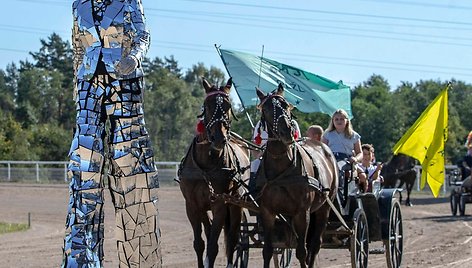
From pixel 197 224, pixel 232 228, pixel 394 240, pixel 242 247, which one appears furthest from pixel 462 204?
pixel 197 224

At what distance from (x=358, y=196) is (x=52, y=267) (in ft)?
12.4

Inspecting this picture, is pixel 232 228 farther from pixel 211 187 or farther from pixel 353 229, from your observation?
pixel 353 229

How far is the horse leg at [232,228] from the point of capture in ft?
34.9

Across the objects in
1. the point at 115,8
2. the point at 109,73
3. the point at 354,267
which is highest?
the point at 115,8

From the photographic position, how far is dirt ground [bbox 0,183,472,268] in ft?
45.8

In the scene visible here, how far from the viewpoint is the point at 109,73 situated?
6535 mm

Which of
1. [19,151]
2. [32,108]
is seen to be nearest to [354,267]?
[19,151]

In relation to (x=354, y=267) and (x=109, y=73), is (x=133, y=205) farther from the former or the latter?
(x=354, y=267)

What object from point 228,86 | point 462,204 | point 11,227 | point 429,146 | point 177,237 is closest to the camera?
point 228,86

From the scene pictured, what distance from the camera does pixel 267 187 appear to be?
10297 millimetres

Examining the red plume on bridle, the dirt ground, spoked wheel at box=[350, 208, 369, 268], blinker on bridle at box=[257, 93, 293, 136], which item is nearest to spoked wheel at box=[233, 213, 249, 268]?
spoked wheel at box=[350, 208, 369, 268]

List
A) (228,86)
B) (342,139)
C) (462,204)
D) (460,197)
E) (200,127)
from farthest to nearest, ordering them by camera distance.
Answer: (460,197), (462,204), (342,139), (200,127), (228,86)

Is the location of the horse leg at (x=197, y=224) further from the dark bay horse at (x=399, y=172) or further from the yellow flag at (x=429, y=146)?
the dark bay horse at (x=399, y=172)

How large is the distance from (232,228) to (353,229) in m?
1.59
